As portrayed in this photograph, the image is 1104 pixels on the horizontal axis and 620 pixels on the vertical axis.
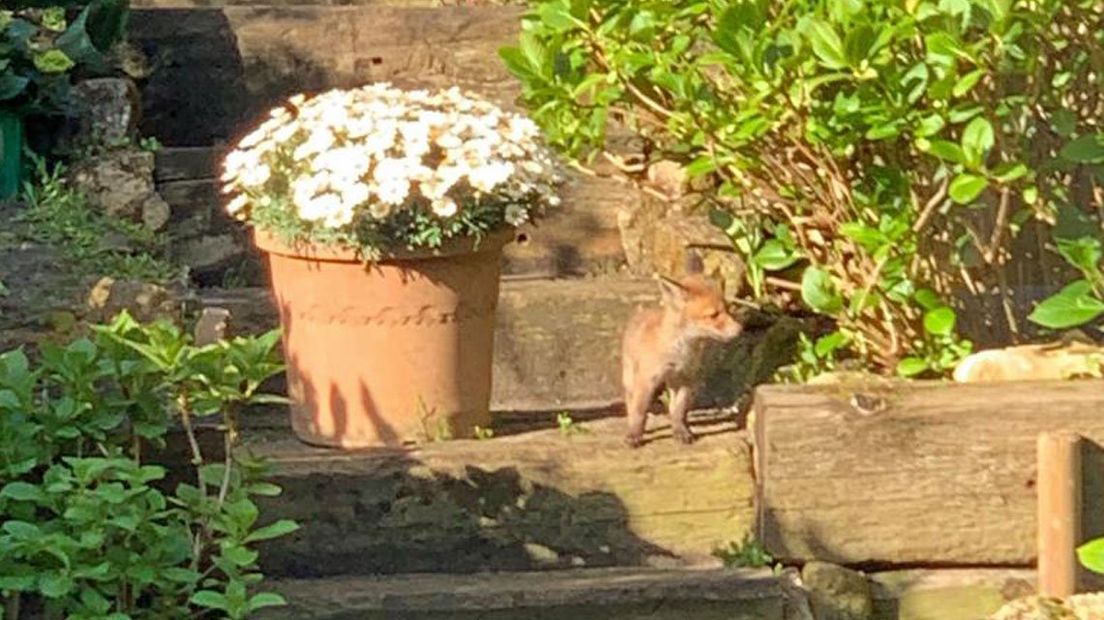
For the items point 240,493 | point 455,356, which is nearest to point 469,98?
point 455,356

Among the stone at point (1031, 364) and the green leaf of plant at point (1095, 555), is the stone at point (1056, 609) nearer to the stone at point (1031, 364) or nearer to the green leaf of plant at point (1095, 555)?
the green leaf of plant at point (1095, 555)

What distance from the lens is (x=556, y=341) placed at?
5070 mm

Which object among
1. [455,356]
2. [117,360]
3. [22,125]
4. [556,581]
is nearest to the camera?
[117,360]

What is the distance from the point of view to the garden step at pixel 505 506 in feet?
14.2

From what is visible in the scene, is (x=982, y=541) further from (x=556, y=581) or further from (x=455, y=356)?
(x=455, y=356)

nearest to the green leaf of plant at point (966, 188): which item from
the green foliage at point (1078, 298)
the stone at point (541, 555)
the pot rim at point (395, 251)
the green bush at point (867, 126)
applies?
the green bush at point (867, 126)

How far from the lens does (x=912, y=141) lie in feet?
14.5

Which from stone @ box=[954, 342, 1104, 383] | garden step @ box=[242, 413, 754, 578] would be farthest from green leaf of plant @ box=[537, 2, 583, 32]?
stone @ box=[954, 342, 1104, 383]

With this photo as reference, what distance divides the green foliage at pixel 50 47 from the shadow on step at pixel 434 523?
1609 mm

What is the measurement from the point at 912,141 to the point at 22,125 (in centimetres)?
238

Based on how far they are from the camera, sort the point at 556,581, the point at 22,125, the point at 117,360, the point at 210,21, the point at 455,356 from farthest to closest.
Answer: the point at 210,21, the point at 22,125, the point at 455,356, the point at 556,581, the point at 117,360

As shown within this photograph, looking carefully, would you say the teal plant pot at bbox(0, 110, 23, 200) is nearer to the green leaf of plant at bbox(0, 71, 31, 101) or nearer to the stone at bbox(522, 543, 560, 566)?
the green leaf of plant at bbox(0, 71, 31, 101)

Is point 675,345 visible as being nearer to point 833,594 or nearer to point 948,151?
point 833,594

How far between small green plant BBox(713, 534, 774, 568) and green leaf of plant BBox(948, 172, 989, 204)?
0.86 m
